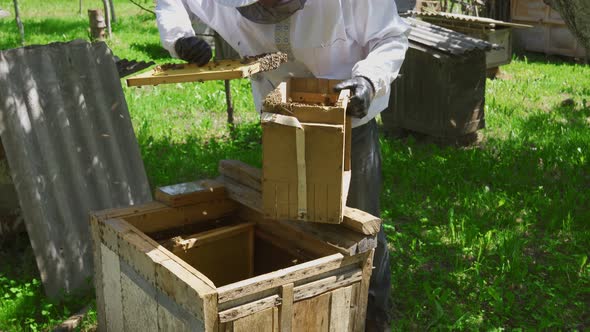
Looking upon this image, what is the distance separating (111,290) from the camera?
3.07 meters

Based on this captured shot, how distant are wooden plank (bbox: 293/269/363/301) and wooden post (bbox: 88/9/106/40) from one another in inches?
400

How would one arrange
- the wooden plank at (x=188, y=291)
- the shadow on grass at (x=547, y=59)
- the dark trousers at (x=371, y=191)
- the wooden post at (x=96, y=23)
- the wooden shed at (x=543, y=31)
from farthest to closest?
the wooden shed at (x=543, y=31) → the shadow on grass at (x=547, y=59) → the wooden post at (x=96, y=23) → the dark trousers at (x=371, y=191) → the wooden plank at (x=188, y=291)

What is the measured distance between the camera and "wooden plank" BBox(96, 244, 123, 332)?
298 cm

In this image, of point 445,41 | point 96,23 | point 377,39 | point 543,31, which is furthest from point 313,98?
point 543,31

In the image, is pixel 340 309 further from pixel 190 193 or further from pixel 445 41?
pixel 445 41

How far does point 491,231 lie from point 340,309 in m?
2.49

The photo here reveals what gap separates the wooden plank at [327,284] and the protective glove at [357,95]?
0.66 metres

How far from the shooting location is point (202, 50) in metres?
2.91

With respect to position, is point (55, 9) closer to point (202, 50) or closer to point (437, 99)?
point (437, 99)

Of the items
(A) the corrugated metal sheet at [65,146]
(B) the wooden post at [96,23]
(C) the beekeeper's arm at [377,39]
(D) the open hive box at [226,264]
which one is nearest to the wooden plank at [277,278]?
(D) the open hive box at [226,264]

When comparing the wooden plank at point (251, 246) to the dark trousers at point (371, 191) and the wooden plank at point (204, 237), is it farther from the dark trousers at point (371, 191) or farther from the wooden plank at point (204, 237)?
the dark trousers at point (371, 191)

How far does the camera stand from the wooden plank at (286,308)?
2.54 metres

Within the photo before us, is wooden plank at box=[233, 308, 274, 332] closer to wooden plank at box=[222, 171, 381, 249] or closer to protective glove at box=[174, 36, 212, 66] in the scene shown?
wooden plank at box=[222, 171, 381, 249]

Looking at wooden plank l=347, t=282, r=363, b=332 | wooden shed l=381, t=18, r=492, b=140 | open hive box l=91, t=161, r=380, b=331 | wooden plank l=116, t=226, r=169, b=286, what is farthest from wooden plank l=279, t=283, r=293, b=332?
wooden shed l=381, t=18, r=492, b=140
